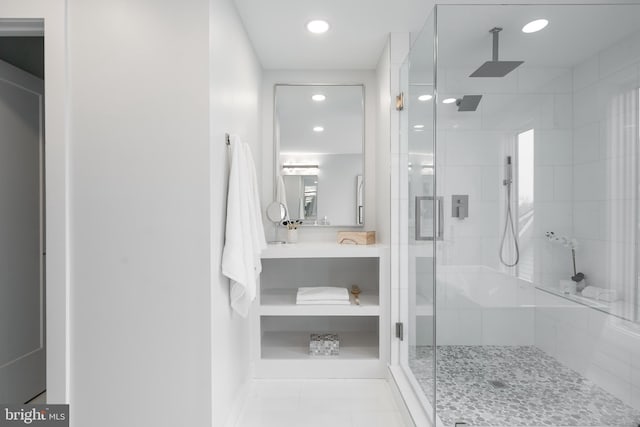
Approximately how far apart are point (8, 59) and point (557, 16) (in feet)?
10.2

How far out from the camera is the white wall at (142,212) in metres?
1.55

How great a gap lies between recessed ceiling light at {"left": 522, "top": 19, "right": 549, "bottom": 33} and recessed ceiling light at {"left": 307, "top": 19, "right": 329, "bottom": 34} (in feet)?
3.54

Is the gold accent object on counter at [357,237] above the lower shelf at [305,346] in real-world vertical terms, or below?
above

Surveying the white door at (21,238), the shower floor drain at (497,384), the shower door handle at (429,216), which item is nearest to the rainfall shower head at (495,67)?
the shower door handle at (429,216)

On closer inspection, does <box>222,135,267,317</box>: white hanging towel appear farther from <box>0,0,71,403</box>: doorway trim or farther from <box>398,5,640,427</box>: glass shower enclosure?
<box>398,5,640,427</box>: glass shower enclosure

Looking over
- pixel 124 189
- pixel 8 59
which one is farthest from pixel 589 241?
pixel 8 59

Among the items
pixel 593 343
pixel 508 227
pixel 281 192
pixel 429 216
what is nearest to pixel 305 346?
pixel 281 192

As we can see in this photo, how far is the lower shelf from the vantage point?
253 cm

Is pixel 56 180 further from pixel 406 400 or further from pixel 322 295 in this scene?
pixel 406 400

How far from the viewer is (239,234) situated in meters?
1.75

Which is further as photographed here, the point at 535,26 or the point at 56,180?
the point at 535,26

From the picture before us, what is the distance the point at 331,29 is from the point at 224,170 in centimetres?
117

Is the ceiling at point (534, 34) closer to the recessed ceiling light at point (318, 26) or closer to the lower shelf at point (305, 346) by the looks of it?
the recessed ceiling light at point (318, 26)

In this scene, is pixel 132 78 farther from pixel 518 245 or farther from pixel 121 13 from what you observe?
pixel 518 245
